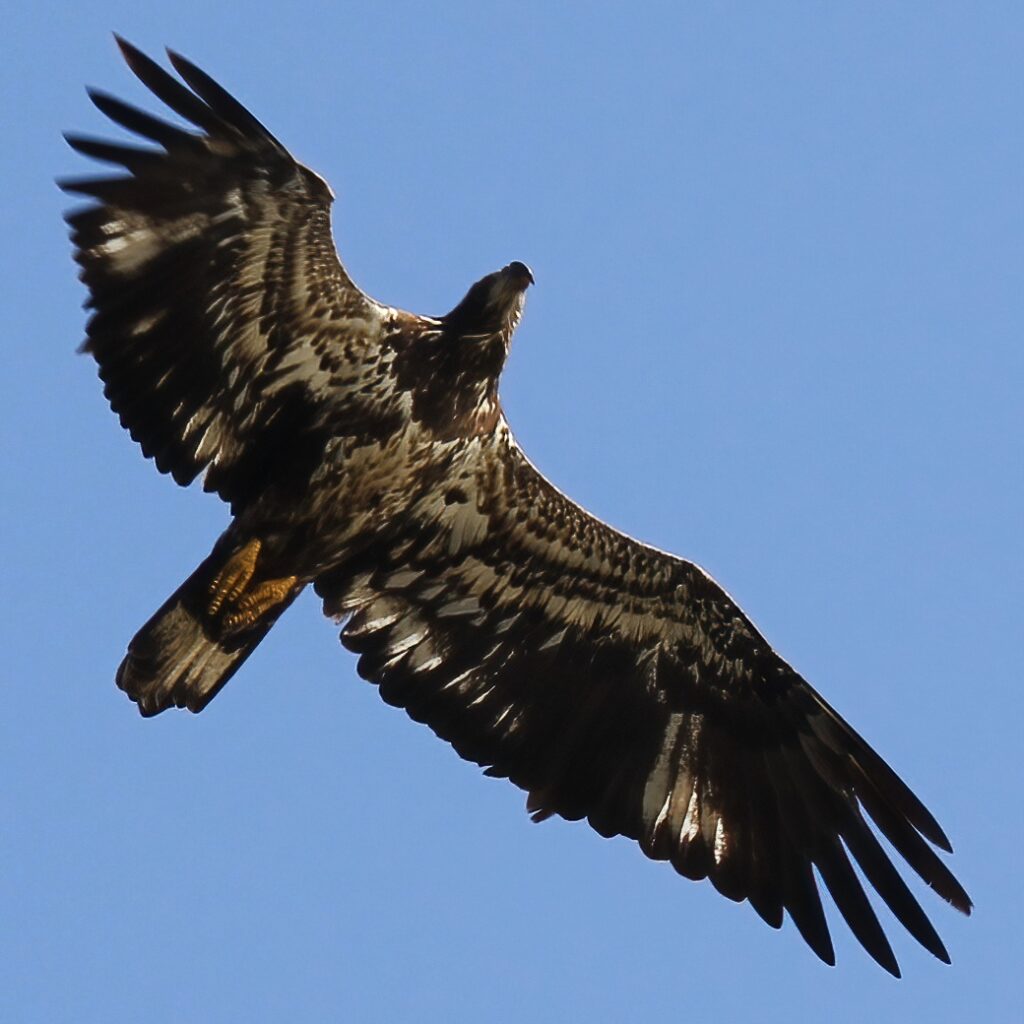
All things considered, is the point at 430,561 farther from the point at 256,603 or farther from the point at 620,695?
the point at 620,695

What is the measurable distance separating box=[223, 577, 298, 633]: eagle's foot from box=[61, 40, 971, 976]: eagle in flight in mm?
14

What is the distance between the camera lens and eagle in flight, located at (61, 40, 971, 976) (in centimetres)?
1284

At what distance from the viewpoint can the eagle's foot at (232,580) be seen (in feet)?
45.0

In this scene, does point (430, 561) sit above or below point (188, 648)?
above

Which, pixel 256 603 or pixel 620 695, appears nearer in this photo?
pixel 256 603

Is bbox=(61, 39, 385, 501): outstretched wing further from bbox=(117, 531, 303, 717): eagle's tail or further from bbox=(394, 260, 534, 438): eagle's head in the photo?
bbox=(117, 531, 303, 717): eagle's tail

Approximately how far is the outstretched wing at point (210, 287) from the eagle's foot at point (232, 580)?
38cm

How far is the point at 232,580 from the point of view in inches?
541

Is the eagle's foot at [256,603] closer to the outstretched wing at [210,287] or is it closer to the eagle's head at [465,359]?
the outstretched wing at [210,287]

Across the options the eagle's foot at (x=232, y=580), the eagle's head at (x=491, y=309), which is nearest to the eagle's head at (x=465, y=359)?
the eagle's head at (x=491, y=309)

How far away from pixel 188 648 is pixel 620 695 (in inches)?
119

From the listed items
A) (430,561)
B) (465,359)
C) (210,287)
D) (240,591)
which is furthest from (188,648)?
(465,359)

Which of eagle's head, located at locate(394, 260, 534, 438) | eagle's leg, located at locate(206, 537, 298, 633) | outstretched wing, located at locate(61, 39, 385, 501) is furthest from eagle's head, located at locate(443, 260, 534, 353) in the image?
eagle's leg, located at locate(206, 537, 298, 633)

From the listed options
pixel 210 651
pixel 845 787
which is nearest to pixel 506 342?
pixel 210 651
